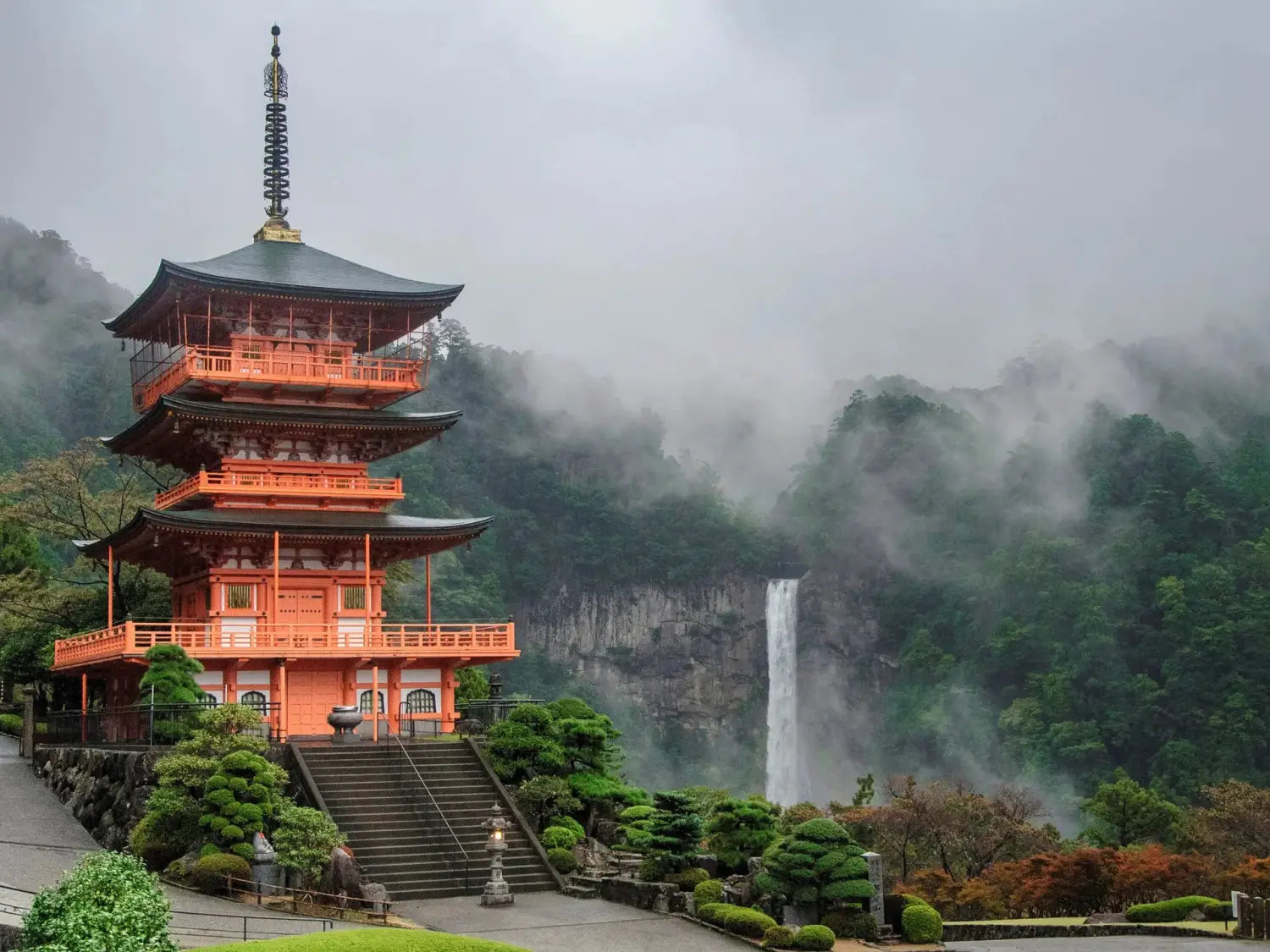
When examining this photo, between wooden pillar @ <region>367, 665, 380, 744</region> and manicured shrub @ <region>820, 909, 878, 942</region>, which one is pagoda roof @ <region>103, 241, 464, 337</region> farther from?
manicured shrub @ <region>820, 909, 878, 942</region>

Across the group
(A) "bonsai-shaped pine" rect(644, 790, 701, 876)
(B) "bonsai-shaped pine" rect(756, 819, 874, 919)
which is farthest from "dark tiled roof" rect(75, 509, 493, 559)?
(B) "bonsai-shaped pine" rect(756, 819, 874, 919)

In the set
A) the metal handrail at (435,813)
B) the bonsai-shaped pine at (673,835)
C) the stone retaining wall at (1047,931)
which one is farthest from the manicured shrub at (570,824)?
the stone retaining wall at (1047,931)

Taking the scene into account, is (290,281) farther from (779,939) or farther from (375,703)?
(779,939)

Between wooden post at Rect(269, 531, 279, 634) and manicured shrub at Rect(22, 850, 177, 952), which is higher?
wooden post at Rect(269, 531, 279, 634)

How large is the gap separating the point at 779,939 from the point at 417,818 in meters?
7.95

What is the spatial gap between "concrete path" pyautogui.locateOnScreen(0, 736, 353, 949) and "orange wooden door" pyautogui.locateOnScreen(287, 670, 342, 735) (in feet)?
16.4

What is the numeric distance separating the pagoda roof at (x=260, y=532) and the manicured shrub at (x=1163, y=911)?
15650 mm

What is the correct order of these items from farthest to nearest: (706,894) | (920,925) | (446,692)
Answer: (446,692) < (706,894) < (920,925)

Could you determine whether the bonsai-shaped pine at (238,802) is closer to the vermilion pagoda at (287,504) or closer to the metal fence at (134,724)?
the metal fence at (134,724)

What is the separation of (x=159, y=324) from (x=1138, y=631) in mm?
60375

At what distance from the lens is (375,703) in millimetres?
31234

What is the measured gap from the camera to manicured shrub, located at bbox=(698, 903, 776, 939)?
2241cm

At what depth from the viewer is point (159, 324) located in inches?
1415

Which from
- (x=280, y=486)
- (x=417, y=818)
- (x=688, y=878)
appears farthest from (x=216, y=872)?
(x=280, y=486)
